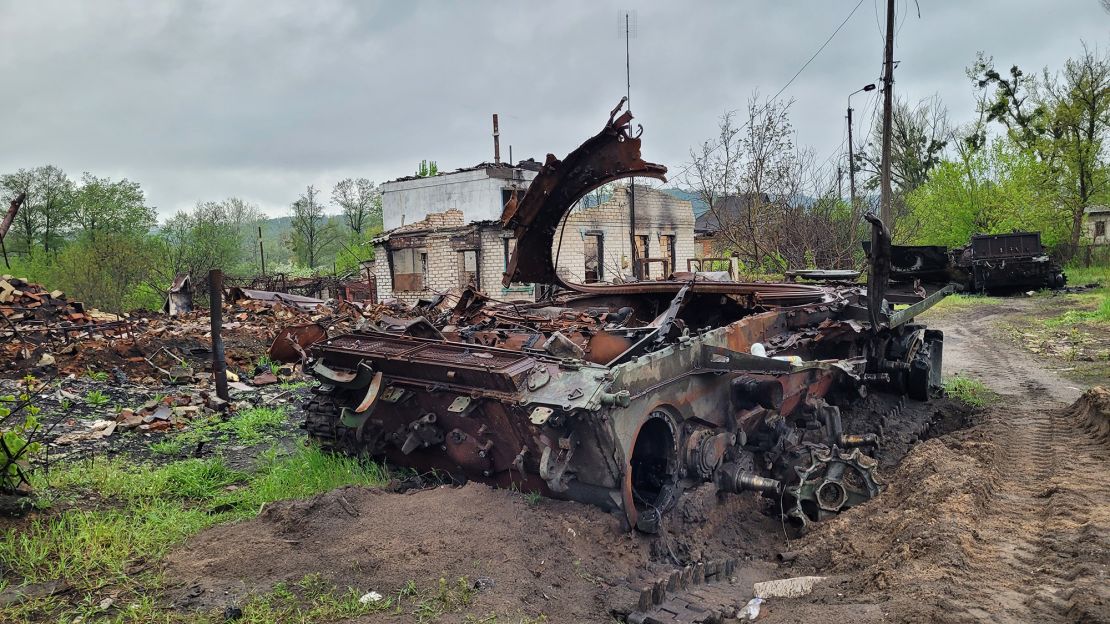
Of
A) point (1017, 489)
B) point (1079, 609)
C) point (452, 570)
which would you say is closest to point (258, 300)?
point (452, 570)

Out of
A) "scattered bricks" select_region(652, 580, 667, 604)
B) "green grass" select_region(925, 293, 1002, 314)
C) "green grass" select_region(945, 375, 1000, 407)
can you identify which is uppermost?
"green grass" select_region(925, 293, 1002, 314)

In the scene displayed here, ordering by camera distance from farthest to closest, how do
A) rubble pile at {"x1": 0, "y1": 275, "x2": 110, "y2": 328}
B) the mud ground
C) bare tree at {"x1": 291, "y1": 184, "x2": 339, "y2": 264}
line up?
1. bare tree at {"x1": 291, "y1": 184, "x2": 339, "y2": 264}
2. rubble pile at {"x1": 0, "y1": 275, "x2": 110, "y2": 328}
3. the mud ground

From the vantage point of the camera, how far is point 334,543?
438 centimetres

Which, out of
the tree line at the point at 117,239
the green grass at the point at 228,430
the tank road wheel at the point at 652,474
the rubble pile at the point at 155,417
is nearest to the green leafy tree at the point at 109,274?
the tree line at the point at 117,239

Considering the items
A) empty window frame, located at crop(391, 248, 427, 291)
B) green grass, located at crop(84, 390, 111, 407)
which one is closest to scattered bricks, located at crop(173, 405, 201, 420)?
green grass, located at crop(84, 390, 111, 407)

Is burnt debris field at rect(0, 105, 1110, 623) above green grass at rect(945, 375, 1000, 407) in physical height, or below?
above

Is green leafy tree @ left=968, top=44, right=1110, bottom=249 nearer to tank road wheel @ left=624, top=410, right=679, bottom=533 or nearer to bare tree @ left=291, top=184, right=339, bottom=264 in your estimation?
tank road wheel @ left=624, top=410, right=679, bottom=533

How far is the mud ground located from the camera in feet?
12.1

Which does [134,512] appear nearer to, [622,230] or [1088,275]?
[622,230]

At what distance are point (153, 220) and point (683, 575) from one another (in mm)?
39114

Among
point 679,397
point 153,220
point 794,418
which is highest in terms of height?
point 153,220

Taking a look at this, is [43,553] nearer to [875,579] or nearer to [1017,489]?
[875,579]

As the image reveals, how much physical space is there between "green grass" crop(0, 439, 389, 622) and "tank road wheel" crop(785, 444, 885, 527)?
3180 mm

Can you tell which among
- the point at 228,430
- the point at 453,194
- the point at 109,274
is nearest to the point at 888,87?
the point at 228,430
